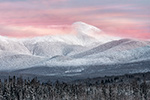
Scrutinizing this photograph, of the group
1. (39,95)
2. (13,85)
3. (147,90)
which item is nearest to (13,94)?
(13,85)

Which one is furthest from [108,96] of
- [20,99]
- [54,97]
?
[20,99]

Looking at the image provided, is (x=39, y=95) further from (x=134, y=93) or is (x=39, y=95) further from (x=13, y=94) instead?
(x=134, y=93)

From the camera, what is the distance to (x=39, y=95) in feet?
636

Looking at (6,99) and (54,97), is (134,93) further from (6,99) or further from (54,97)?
(6,99)

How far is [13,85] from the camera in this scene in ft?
599

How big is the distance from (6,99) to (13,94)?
5.21 m

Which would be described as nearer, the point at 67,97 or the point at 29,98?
the point at 29,98

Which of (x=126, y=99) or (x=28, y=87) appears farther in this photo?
(x=126, y=99)

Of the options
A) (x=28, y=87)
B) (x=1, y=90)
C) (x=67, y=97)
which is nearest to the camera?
(x=1, y=90)

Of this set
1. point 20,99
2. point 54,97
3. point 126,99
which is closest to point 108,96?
point 126,99

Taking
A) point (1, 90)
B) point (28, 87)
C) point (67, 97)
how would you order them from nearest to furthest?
point (1, 90) < point (28, 87) < point (67, 97)

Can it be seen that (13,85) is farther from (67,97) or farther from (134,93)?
(134,93)

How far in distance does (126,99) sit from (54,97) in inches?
1054

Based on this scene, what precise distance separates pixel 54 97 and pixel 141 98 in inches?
1259
